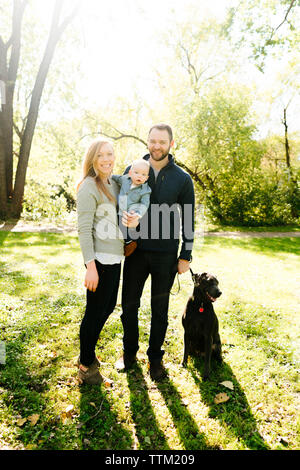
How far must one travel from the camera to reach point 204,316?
9.95ft

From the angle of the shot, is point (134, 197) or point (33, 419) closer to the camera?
point (33, 419)

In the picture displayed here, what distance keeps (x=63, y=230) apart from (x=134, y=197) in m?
9.13

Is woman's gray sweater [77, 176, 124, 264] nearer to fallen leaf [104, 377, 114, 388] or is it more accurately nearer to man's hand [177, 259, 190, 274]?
man's hand [177, 259, 190, 274]

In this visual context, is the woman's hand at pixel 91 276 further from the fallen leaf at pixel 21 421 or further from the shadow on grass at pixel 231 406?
the shadow on grass at pixel 231 406

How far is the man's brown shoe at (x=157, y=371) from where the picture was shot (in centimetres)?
301

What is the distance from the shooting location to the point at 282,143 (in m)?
20.6

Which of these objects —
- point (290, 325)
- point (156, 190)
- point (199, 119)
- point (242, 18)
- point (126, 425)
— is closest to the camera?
point (126, 425)

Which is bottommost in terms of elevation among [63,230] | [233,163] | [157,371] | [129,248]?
[157,371]

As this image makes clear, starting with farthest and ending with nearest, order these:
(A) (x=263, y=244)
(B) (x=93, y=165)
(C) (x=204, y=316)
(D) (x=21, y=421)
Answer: (A) (x=263, y=244)
(C) (x=204, y=316)
(B) (x=93, y=165)
(D) (x=21, y=421)

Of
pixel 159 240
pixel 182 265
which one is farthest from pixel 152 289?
pixel 159 240

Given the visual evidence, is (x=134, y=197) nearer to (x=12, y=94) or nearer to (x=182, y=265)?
(x=182, y=265)


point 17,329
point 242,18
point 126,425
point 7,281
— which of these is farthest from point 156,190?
point 242,18
